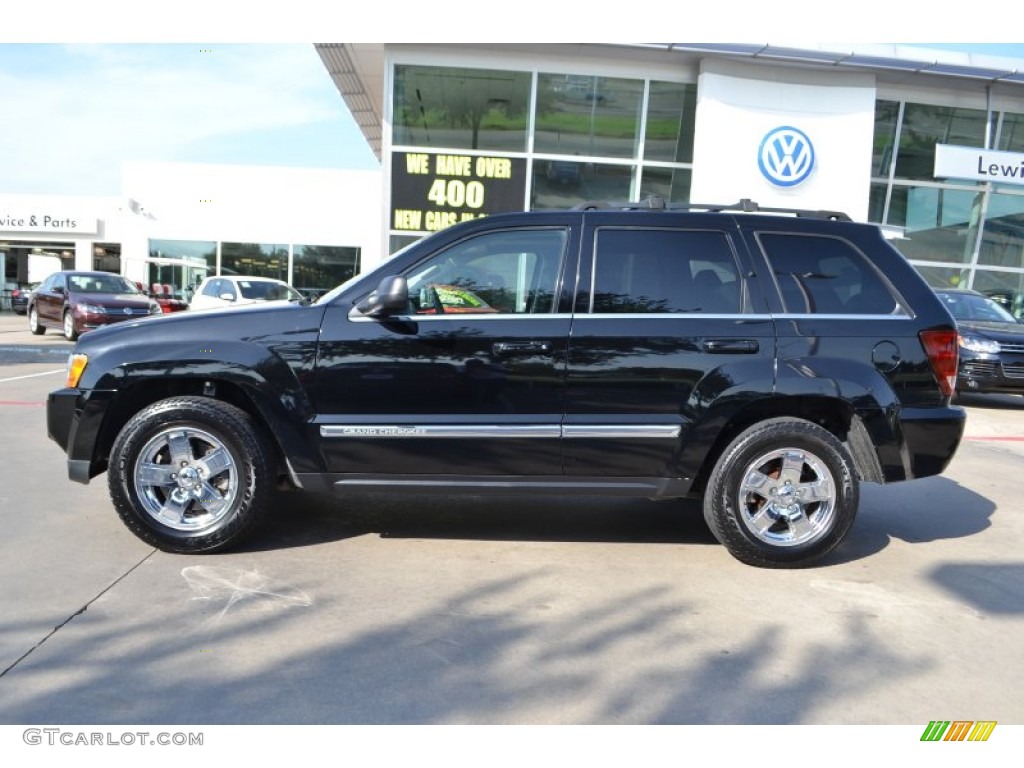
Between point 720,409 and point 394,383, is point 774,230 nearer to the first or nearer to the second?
point 720,409

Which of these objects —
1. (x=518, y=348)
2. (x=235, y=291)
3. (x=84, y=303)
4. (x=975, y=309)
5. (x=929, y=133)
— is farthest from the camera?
(x=929, y=133)

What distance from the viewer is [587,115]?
696 inches

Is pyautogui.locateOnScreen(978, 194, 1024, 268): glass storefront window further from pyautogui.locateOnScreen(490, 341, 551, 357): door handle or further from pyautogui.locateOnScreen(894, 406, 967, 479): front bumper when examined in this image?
pyautogui.locateOnScreen(490, 341, 551, 357): door handle

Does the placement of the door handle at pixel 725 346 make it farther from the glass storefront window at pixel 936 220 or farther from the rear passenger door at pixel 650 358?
the glass storefront window at pixel 936 220

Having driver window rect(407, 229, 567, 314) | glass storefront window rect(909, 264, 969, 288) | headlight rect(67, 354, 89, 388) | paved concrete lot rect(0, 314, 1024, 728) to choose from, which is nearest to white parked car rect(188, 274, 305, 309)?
paved concrete lot rect(0, 314, 1024, 728)

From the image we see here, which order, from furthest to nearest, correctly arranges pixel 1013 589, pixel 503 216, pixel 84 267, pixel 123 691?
pixel 84 267 < pixel 503 216 < pixel 1013 589 < pixel 123 691

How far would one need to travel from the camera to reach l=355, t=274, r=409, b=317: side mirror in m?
4.18

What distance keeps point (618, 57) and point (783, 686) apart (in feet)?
54.0

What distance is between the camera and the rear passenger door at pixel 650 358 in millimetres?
4348

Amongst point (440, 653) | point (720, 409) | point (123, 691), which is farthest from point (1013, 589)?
point (123, 691)

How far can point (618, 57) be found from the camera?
56.8ft

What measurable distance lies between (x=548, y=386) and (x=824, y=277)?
1.75 metres

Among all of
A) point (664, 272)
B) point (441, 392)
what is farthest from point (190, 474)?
point (664, 272)
